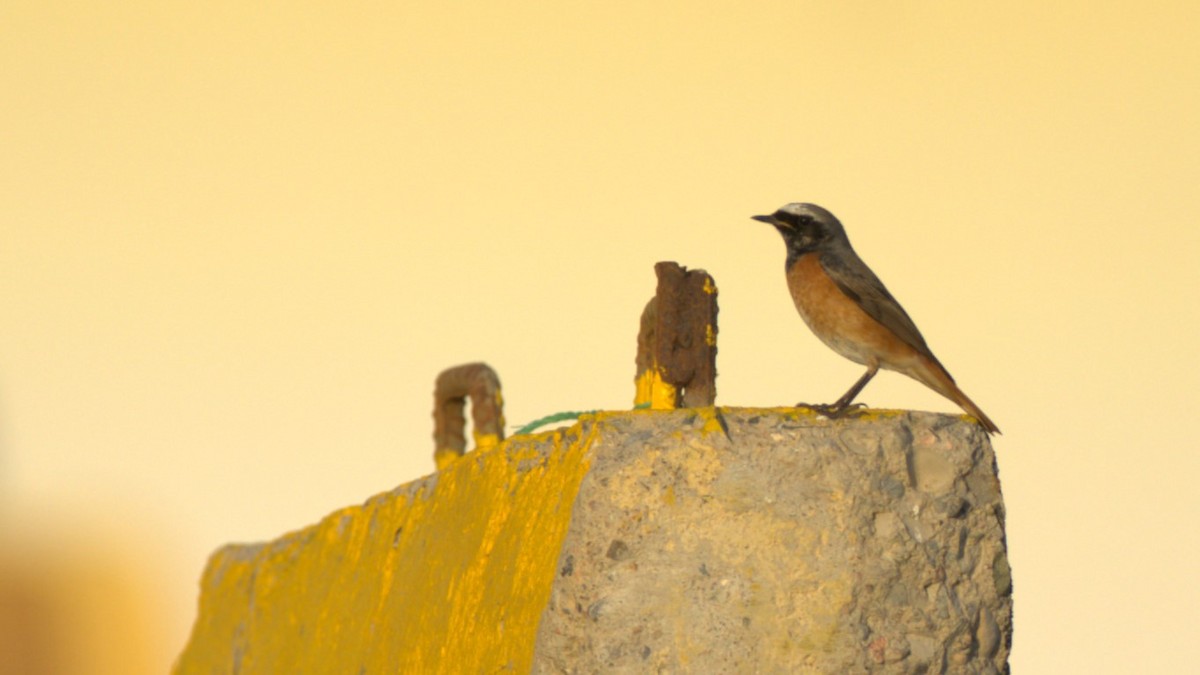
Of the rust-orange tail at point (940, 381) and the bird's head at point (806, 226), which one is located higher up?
the bird's head at point (806, 226)

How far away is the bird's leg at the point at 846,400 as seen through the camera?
3.16m

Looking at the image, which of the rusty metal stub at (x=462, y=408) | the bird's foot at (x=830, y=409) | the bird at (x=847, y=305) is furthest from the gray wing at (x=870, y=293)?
the rusty metal stub at (x=462, y=408)

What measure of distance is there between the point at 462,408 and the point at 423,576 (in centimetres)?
132

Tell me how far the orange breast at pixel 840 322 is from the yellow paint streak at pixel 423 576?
3.34 feet

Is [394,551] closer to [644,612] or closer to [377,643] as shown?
[377,643]

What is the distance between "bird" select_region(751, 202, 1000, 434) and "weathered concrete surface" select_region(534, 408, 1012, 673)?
0.94 meters

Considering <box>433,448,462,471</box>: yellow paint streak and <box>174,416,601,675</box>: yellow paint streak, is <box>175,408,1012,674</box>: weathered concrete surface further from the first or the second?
<box>433,448,462,471</box>: yellow paint streak

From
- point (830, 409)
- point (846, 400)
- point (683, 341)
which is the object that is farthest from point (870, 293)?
point (830, 409)

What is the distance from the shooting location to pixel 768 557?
9.96 ft

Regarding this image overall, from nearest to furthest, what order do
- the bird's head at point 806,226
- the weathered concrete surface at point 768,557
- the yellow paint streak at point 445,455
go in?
the weathered concrete surface at point 768,557 → the bird's head at point 806,226 → the yellow paint streak at point 445,455

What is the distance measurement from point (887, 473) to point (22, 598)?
80.2 feet

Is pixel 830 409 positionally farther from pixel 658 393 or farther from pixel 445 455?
pixel 445 455

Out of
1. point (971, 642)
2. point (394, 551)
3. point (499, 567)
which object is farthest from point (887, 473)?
point (394, 551)

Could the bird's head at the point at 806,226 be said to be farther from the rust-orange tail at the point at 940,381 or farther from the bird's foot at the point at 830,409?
the bird's foot at the point at 830,409
